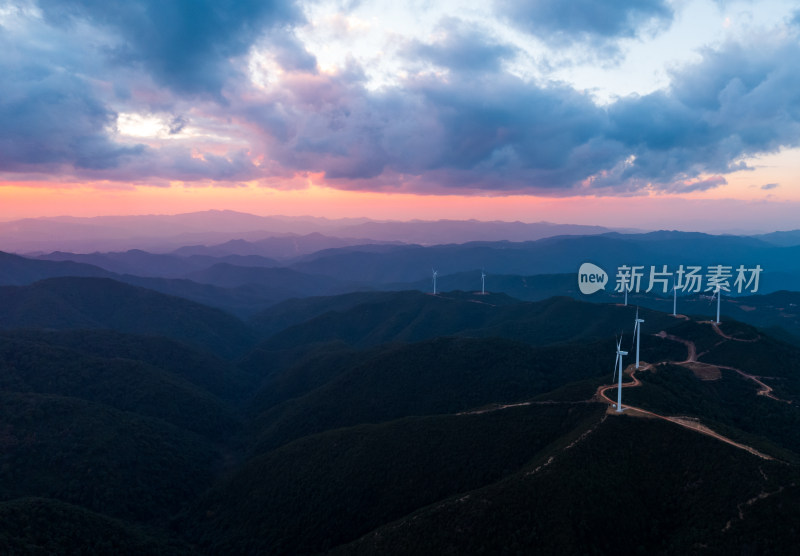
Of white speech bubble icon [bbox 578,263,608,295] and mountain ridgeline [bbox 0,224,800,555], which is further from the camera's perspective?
white speech bubble icon [bbox 578,263,608,295]

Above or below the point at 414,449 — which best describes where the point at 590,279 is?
above

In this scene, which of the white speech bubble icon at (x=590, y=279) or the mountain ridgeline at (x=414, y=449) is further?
the white speech bubble icon at (x=590, y=279)

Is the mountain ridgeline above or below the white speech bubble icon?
below

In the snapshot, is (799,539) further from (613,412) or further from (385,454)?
(385,454)

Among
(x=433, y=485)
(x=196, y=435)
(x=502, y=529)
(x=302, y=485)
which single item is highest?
(x=502, y=529)

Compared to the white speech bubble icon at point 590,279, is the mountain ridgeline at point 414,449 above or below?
below

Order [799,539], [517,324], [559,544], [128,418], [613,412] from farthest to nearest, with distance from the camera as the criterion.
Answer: [517,324] < [128,418] < [613,412] < [559,544] < [799,539]

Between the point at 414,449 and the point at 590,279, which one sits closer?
the point at 414,449

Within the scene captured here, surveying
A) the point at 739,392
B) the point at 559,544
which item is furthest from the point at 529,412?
the point at 739,392
